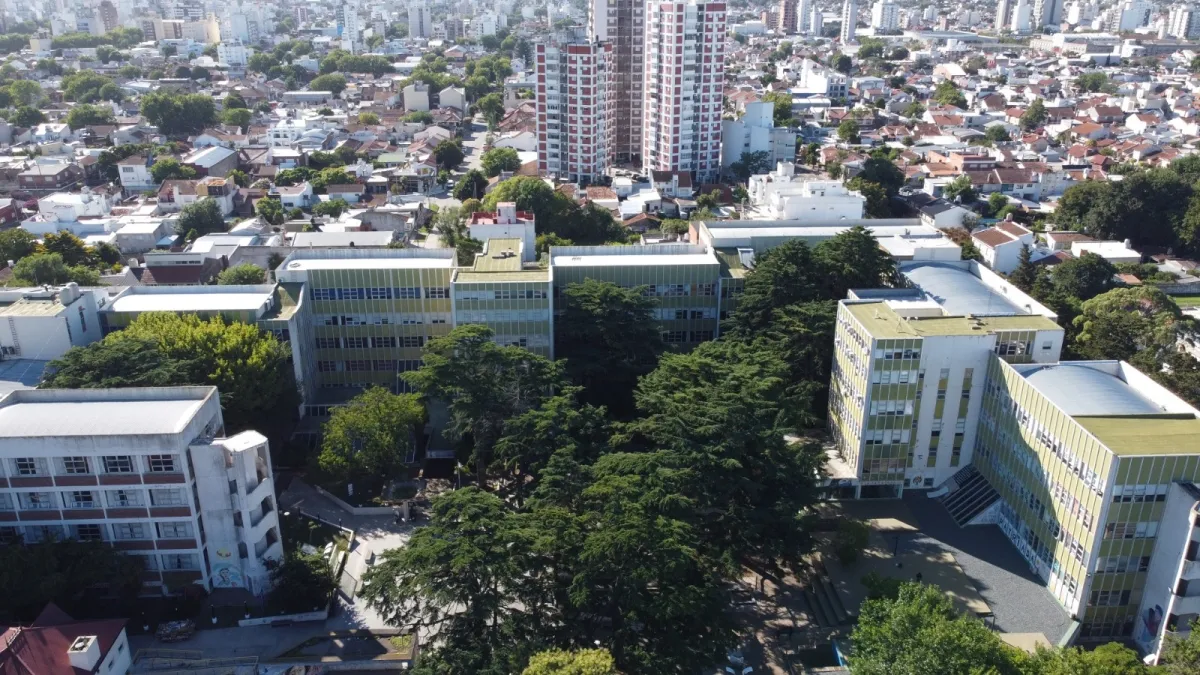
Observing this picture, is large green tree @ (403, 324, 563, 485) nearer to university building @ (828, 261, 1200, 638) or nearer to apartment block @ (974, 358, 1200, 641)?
university building @ (828, 261, 1200, 638)

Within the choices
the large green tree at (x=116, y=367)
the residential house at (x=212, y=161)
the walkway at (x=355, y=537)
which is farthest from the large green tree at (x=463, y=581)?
the residential house at (x=212, y=161)

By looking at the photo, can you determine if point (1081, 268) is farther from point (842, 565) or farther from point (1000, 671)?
point (1000, 671)

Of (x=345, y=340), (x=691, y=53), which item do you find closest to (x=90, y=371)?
(x=345, y=340)

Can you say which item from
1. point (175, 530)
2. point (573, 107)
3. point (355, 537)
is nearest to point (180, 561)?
point (175, 530)

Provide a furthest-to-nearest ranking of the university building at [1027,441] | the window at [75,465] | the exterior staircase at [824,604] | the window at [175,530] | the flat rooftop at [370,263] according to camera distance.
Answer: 1. the flat rooftop at [370,263]
2. the exterior staircase at [824,604]
3. the window at [175,530]
4. the window at [75,465]
5. the university building at [1027,441]

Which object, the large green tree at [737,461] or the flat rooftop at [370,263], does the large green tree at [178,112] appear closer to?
the flat rooftop at [370,263]
